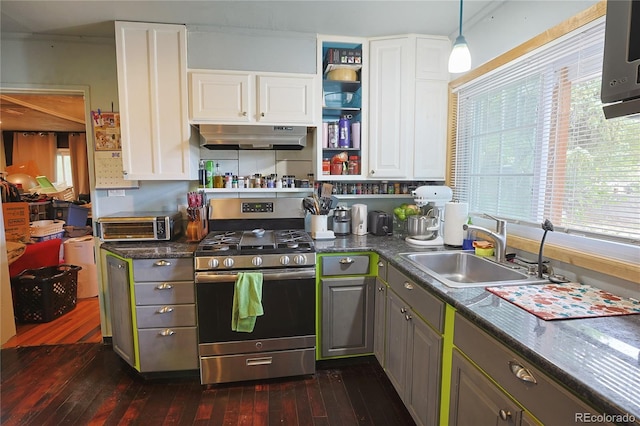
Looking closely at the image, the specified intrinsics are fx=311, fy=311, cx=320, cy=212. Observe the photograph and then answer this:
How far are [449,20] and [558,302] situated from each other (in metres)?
1.95

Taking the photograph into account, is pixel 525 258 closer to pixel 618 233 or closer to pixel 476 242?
pixel 476 242

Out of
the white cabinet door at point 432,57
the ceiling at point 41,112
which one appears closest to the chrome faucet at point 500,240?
the white cabinet door at point 432,57

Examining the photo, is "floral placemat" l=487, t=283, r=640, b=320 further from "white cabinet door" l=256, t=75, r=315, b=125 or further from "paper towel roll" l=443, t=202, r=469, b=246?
"white cabinet door" l=256, t=75, r=315, b=125

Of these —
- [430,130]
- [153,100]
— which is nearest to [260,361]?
[153,100]

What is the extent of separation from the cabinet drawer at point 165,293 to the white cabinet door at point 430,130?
1.89 meters

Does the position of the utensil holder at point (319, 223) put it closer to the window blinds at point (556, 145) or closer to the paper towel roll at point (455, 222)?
the paper towel roll at point (455, 222)

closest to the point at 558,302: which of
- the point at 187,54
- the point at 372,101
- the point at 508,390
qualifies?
the point at 508,390

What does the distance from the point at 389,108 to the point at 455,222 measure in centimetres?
101

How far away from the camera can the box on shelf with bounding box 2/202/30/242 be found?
3277mm

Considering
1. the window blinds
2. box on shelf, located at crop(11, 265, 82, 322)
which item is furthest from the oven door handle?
box on shelf, located at crop(11, 265, 82, 322)

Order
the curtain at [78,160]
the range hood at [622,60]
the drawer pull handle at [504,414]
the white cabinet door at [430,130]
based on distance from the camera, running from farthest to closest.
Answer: the curtain at [78,160]
the white cabinet door at [430,130]
the drawer pull handle at [504,414]
the range hood at [622,60]

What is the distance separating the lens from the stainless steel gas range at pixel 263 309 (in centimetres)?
198

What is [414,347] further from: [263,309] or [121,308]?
[121,308]

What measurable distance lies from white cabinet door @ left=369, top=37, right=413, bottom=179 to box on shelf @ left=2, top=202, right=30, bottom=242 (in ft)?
12.3
